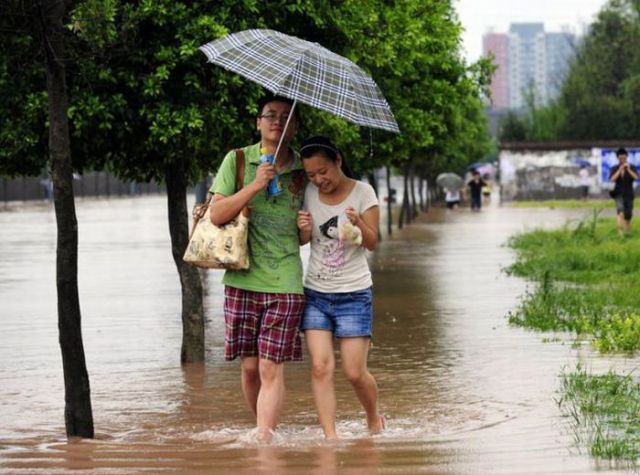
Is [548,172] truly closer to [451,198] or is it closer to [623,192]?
[451,198]

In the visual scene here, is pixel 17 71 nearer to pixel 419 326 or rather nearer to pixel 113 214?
pixel 419 326

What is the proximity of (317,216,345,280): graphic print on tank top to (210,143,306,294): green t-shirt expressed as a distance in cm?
13

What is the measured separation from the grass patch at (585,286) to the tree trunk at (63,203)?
499cm

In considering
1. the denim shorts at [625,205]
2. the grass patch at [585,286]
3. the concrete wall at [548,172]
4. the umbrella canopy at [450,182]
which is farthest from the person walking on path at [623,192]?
the umbrella canopy at [450,182]

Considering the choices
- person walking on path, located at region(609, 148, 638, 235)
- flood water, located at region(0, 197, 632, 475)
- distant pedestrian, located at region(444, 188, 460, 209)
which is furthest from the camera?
distant pedestrian, located at region(444, 188, 460, 209)

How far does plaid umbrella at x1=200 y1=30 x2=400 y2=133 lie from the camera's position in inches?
328

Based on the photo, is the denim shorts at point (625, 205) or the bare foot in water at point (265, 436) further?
the denim shorts at point (625, 205)

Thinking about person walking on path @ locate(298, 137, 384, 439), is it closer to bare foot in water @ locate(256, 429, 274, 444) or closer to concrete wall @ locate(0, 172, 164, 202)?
bare foot in water @ locate(256, 429, 274, 444)

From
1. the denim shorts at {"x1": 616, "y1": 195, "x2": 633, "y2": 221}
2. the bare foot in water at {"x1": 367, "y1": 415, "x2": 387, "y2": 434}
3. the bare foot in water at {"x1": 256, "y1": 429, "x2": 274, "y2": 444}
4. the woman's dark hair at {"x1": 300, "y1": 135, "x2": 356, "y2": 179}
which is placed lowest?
the bare foot in water at {"x1": 367, "y1": 415, "x2": 387, "y2": 434}

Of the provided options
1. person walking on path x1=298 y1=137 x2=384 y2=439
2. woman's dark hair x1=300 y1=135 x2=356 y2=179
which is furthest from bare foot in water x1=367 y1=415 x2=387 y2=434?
woman's dark hair x1=300 y1=135 x2=356 y2=179

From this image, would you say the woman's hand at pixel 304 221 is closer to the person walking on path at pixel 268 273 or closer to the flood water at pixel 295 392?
the person walking on path at pixel 268 273

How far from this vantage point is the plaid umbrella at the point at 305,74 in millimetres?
8328

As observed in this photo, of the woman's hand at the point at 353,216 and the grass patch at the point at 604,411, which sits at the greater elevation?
the woman's hand at the point at 353,216

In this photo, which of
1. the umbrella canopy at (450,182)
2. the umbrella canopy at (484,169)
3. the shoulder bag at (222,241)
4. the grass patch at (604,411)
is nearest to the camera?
the grass patch at (604,411)
